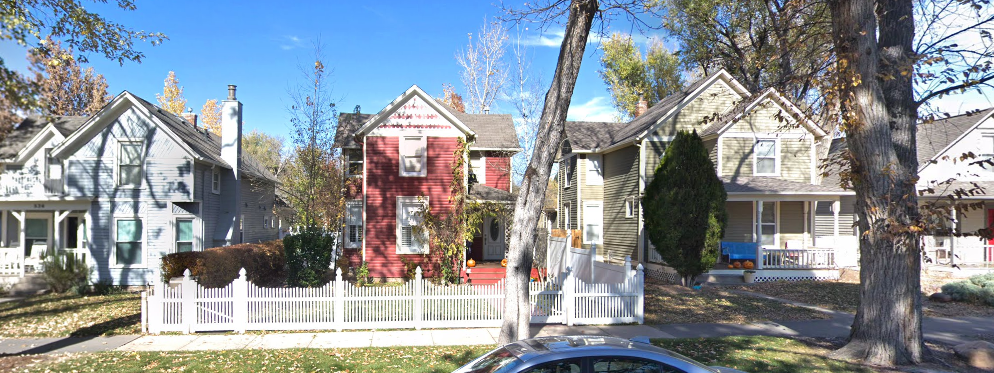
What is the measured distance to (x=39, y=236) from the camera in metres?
22.4

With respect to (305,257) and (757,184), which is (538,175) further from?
(757,184)

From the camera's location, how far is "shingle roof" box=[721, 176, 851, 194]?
21.3m

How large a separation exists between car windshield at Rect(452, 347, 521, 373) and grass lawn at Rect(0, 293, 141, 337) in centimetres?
1014

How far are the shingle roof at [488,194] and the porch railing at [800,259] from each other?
8984 millimetres

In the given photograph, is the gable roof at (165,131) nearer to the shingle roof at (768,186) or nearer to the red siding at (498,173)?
the red siding at (498,173)

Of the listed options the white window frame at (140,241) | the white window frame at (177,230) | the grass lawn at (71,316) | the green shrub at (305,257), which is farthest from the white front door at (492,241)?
the grass lawn at (71,316)

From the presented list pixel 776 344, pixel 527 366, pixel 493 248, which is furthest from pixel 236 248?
pixel 527 366

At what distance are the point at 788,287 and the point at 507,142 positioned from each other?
11.1 meters

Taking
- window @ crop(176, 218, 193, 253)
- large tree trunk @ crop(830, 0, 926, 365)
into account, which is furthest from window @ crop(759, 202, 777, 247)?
window @ crop(176, 218, 193, 253)

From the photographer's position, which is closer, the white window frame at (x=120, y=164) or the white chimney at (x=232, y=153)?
the white window frame at (x=120, y=164)

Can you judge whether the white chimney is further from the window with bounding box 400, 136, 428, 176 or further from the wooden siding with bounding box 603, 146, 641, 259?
the wooden siding with bounding box 603, 146, 641, 259

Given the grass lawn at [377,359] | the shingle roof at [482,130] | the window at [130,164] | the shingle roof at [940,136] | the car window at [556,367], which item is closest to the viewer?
the car window at [556,367]

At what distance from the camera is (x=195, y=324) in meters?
12.5

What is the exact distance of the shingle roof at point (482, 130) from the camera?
23.1 meters
